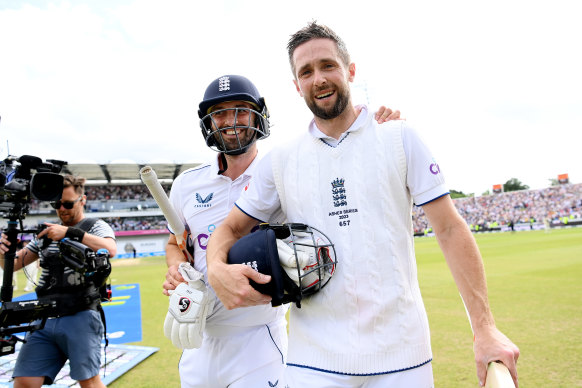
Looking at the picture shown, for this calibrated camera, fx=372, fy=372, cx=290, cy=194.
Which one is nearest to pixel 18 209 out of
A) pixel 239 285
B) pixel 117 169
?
pixel 239 285

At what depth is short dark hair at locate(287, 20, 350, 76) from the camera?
1.66 meters

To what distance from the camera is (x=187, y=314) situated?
1.89 m

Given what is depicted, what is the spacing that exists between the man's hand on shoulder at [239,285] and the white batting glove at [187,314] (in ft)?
1.29

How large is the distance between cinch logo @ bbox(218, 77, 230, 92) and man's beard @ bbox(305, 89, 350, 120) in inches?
33.5

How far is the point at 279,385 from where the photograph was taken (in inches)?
81.8

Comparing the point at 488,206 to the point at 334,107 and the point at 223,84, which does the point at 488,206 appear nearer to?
the point at 223,84

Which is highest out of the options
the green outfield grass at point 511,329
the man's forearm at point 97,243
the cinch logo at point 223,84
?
the cinch logo at point 223,84

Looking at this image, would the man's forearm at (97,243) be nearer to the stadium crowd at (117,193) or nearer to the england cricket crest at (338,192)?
the england cricket crest at (338,192)

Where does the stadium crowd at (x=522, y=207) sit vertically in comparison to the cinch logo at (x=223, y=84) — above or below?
below

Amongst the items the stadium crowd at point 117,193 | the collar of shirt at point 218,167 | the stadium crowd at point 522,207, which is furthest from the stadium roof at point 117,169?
the collar of shirt at point 218,167

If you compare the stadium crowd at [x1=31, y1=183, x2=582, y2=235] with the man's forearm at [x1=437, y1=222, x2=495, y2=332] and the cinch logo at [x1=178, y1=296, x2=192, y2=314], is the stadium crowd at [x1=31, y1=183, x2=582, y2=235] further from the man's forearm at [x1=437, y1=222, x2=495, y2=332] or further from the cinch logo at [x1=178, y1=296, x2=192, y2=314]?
the man's forearm at [x1=437, y1=222, x2=495, y2=332]

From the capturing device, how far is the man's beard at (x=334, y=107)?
164 centimetres

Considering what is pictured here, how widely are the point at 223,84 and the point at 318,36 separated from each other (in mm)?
889

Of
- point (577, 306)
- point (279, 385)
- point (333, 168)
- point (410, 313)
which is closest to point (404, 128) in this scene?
point (333, 168)
